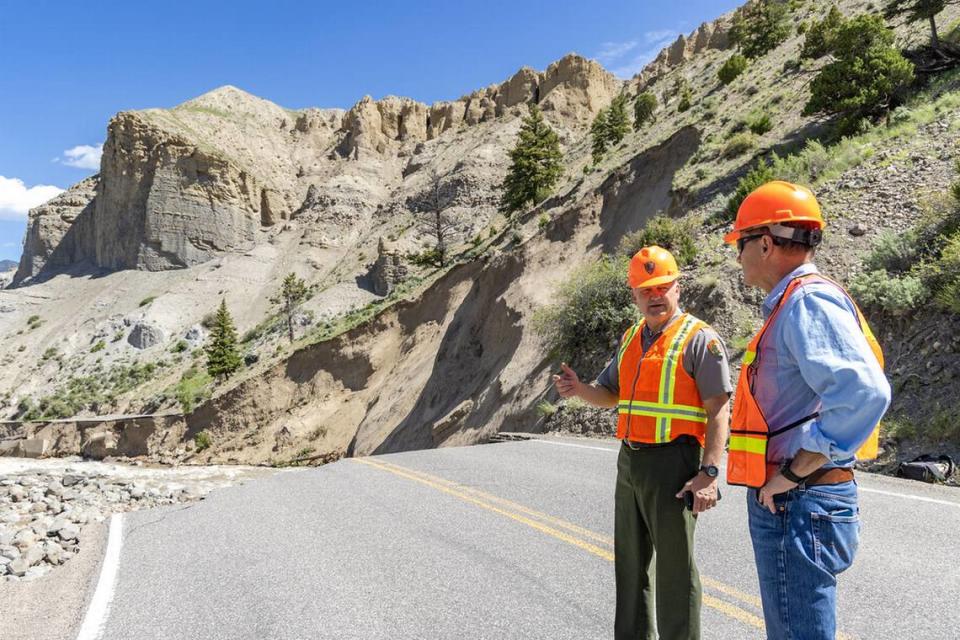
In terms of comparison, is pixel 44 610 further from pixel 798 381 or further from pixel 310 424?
pixel 310 424

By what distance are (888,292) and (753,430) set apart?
1013cm

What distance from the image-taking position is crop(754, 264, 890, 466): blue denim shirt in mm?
1849

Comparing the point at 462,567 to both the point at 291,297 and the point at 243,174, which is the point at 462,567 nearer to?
the point at 291,297

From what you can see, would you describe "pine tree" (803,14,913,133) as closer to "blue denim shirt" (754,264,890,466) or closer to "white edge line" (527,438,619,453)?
"white edge line" (527,438,619,453)

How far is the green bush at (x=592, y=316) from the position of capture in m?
15.9

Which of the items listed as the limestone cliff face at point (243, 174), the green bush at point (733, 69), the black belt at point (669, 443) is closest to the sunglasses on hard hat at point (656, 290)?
the black belt at point (669, 443)

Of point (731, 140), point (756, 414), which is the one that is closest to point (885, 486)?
point (756, 414)

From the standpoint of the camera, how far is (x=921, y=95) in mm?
17578

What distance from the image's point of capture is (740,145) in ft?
74.2

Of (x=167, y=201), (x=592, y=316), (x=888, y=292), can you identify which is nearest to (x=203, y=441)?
(x=592, y=316)

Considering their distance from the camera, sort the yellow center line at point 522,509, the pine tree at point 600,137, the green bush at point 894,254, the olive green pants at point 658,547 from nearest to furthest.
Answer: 1. the olive green pants at point 658,547
2. the yellow center line at point 522,509
3. the green bush at point 894,254
4. the pine tree at point 600,137

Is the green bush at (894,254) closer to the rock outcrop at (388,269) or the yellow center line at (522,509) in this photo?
the yellow center line at (522,509)

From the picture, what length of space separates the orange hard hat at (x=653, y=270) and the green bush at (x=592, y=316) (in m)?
12.5

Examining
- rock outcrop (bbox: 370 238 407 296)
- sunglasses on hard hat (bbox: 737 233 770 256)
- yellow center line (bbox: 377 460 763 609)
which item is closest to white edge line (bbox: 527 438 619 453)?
yellow center line (bbox: 377 460 763 609)
